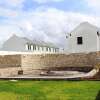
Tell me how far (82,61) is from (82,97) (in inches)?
651

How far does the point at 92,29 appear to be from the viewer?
40.8 meters

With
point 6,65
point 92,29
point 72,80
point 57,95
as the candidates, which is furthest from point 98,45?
point 57,95

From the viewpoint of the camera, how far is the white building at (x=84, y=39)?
4038 cm

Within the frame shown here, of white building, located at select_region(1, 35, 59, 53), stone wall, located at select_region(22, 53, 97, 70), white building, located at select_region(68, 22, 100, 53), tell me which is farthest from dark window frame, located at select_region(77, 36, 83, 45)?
stone wall, located at select_region(22, 53, 97, 70)

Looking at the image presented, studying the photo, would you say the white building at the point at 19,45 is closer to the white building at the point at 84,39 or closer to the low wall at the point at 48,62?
the white building at the point at 84,39

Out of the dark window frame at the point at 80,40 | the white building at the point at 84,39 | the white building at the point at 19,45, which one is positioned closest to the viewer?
the white building at the point at 84,39

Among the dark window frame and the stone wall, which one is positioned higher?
the dark window frame

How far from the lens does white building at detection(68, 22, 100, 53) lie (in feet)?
132

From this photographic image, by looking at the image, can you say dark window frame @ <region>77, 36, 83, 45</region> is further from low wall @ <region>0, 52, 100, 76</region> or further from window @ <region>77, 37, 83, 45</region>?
low wall @ <region>0, 52, 100, 76</region>

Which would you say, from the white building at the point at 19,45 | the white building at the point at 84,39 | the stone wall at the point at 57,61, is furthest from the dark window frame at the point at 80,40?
the stone wall at the point at 57,61

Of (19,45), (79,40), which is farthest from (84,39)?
(19,45)

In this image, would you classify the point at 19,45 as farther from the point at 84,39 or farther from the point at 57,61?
the point at 57,61

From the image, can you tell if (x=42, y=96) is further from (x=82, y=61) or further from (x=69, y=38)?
(x=69, y=38)

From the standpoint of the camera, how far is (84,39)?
40.9 meters
